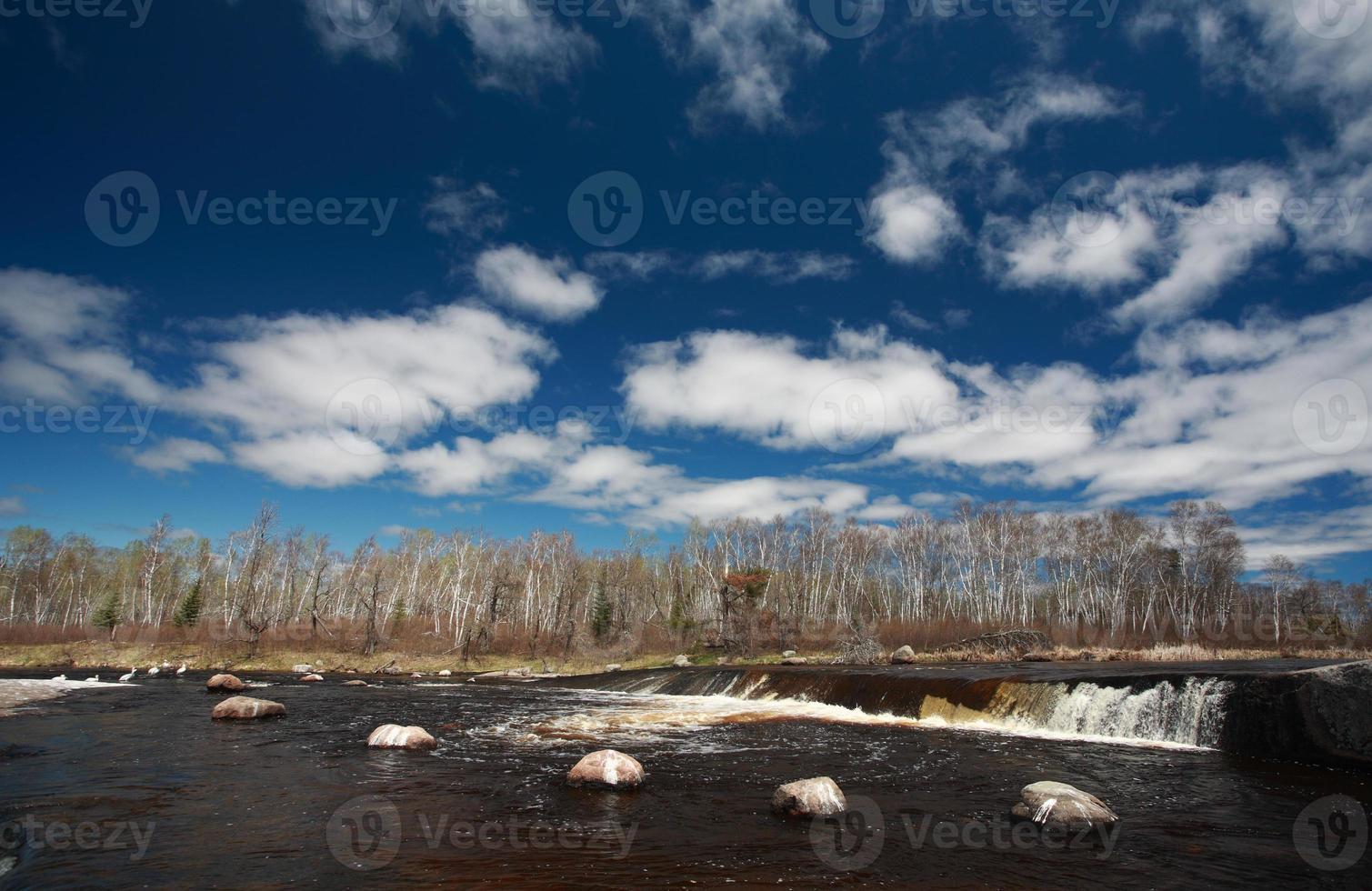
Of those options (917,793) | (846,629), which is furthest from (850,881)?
(846,629)

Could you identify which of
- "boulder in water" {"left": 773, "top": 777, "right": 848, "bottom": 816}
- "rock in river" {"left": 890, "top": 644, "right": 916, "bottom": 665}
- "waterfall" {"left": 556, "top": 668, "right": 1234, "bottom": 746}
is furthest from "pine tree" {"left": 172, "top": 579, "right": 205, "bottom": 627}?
"boulder in water" {"left": 773, "top": 777, "right": 848, "bottom": 816}

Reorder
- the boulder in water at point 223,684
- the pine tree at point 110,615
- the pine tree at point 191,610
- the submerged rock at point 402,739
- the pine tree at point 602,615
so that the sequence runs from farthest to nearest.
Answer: the pine tree at point 110,615 → the pine tree at point 602,615 → the pine tree at point 191,610 → the boulder in water at point 223,684 → the submerged rock at point 402,739

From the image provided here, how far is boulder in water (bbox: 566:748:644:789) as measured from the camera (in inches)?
400

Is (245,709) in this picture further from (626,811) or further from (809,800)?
(809,800)

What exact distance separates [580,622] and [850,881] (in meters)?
66.1

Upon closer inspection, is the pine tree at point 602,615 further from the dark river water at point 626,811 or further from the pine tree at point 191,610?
the dark river water at point 626,811

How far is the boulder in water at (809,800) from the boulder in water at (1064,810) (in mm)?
2423

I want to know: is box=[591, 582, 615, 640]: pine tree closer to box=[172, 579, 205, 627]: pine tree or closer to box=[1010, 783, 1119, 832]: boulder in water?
box=[172, 579, 205, 627]: pine tree

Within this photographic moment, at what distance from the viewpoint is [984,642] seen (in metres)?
36.6

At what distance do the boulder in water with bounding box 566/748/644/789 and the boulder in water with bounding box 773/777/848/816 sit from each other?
261 cm

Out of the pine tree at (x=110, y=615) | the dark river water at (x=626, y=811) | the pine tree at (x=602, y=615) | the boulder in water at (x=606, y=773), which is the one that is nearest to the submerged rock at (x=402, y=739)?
the dark river water at (x=626, y=811)

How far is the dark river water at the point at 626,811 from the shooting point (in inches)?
257

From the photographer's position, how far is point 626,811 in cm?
888

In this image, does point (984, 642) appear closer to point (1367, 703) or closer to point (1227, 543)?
point (1367, 703)
